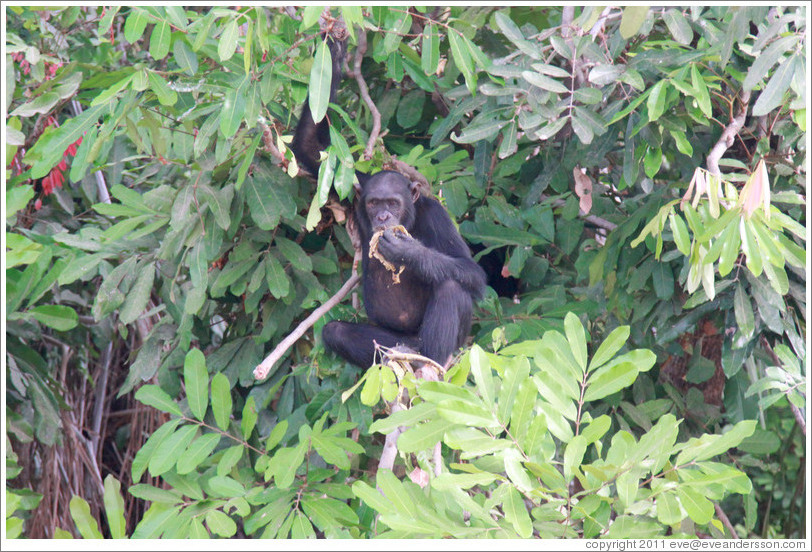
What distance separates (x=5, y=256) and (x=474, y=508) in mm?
2355

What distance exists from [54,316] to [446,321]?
6.52 feet

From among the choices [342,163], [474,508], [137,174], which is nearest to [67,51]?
[137,174]

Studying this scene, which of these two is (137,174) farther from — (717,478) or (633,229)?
(717,478)

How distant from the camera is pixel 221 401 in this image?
3.89 meters

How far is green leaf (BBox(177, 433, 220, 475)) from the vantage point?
147 inches

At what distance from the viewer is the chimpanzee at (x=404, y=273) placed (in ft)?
14.6

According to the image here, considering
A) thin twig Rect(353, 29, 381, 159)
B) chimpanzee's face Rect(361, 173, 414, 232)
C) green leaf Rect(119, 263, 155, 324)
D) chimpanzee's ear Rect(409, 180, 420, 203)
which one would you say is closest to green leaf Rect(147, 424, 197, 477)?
green leaf Rect(119, 263, 155, 324)

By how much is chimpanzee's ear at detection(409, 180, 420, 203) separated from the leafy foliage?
0.32 ft

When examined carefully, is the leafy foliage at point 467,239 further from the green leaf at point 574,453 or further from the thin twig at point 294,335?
the thin twig at point 294,335

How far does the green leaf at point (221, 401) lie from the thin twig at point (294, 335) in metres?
0.28

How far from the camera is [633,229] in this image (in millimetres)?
4160

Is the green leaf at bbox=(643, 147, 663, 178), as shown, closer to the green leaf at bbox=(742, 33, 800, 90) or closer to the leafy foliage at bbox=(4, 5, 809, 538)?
the leafy foliage at bbox=(4, 5, 809, 538)

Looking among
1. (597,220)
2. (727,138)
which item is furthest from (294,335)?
(727,138)

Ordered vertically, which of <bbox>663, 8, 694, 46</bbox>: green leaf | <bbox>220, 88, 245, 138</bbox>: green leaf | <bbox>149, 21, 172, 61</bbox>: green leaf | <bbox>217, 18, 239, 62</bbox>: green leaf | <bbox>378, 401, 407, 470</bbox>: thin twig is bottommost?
<bbox>378, 401, 407, 470</bbox>: thin twig
